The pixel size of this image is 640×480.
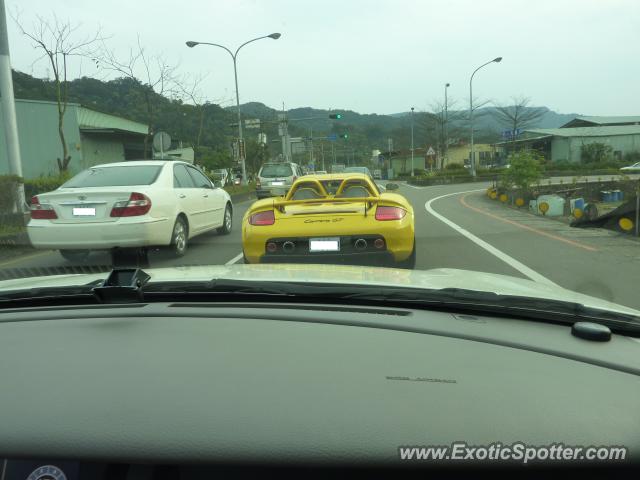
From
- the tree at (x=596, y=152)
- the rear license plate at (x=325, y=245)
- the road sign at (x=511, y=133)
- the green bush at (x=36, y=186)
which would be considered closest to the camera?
the rear license plate at (x=325, y=245)

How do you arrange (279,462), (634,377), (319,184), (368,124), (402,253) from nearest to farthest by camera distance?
(279,462), (634,377), (402,253), (319,184), (368,124)

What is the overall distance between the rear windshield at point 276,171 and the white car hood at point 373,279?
2113 centimetres

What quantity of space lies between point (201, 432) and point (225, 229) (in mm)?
10322

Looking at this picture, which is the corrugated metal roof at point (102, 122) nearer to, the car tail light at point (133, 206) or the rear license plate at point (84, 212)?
the rear license plate at point (84, 212)

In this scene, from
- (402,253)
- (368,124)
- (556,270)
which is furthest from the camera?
(368,124)

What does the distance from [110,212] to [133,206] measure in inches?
12.1

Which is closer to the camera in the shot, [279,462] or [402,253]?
[279,462]

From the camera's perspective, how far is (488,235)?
437 inches

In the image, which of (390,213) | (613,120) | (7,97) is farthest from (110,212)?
(613,120)

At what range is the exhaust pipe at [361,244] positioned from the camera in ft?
19.9

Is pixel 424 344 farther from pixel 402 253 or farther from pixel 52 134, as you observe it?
pixel 52 134

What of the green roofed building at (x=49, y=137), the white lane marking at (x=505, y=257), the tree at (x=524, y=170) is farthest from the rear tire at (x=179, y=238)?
the green roofed building at (x=49, y=137)

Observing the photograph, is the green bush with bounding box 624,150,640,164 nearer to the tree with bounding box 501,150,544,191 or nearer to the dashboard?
the tree with bounding box 501,150,544,191

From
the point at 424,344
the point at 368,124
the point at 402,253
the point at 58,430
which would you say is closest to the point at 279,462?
the point at 58,430
